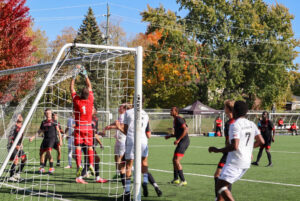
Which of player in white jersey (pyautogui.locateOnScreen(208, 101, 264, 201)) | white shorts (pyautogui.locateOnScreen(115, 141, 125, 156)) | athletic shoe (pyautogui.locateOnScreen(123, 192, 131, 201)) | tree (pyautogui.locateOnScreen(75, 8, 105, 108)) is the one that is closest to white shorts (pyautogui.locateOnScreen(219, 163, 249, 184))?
player in white jersey (pyautogui.locateOnScreen(208, 101, 264, 201))

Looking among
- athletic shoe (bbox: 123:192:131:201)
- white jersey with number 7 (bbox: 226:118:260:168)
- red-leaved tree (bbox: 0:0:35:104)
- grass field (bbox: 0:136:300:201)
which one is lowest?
grass field (bbox: 0:136:300:201)

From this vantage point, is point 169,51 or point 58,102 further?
point 169,51

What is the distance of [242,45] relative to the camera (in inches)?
1858

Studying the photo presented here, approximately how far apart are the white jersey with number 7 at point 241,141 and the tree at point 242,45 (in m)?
38.5

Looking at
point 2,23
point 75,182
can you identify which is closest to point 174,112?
point 75,182

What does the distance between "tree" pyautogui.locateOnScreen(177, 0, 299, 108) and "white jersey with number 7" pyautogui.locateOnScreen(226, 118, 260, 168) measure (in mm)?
38470

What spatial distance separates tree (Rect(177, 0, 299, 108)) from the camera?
44844 mm

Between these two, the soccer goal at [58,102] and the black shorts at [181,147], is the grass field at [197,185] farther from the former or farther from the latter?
the black shorts at [181,147]

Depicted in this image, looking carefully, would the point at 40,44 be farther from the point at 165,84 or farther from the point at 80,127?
the point at 80,127

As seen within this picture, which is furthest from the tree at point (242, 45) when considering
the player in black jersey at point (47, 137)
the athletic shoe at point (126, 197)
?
the athletic shoe at point (126, 197)

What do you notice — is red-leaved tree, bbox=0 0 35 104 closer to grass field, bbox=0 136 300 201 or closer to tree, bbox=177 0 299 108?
grass field, bbox=0 136 300 201

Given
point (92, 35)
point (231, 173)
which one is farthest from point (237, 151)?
point (92, 35)

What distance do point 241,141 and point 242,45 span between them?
42.7 m

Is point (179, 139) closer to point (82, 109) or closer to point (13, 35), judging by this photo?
point (82, 109)
